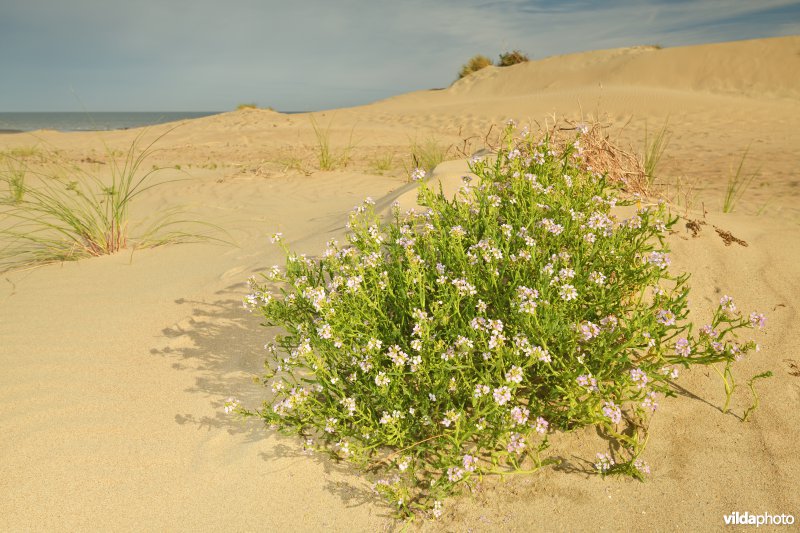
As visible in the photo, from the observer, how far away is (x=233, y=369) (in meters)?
3.26

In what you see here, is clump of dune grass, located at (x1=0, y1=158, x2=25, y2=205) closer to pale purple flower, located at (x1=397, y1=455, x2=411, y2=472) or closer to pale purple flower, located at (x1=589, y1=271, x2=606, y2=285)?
pale purple flower, located at (x1=397, y1=455, x2=411, y2=472)

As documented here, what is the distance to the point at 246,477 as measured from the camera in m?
2.50

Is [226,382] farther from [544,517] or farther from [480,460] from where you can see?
[544,517]

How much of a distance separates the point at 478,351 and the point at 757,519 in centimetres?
132

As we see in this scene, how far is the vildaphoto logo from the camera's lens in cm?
213

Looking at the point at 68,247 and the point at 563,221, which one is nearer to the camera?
the point at 563,221

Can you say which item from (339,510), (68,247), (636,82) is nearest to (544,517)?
(339,510)

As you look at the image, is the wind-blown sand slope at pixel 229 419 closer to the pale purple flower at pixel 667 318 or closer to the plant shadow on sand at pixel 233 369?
the plant shadow on sand at pixel 233 369

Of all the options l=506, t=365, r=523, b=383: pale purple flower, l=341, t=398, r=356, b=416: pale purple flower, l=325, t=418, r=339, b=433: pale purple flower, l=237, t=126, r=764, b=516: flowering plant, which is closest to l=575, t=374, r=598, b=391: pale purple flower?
l=237, t=126, r=764, b=516: flowering plant

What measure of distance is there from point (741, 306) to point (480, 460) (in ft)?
7.11

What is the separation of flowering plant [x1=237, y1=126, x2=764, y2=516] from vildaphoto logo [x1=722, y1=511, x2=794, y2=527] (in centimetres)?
35

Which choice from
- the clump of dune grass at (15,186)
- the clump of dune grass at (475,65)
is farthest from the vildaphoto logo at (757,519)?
the clump of dune grass at (475,65)

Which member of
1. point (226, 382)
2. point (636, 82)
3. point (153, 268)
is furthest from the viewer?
point (636, 82)

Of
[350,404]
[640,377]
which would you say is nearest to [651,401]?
[640,377]
